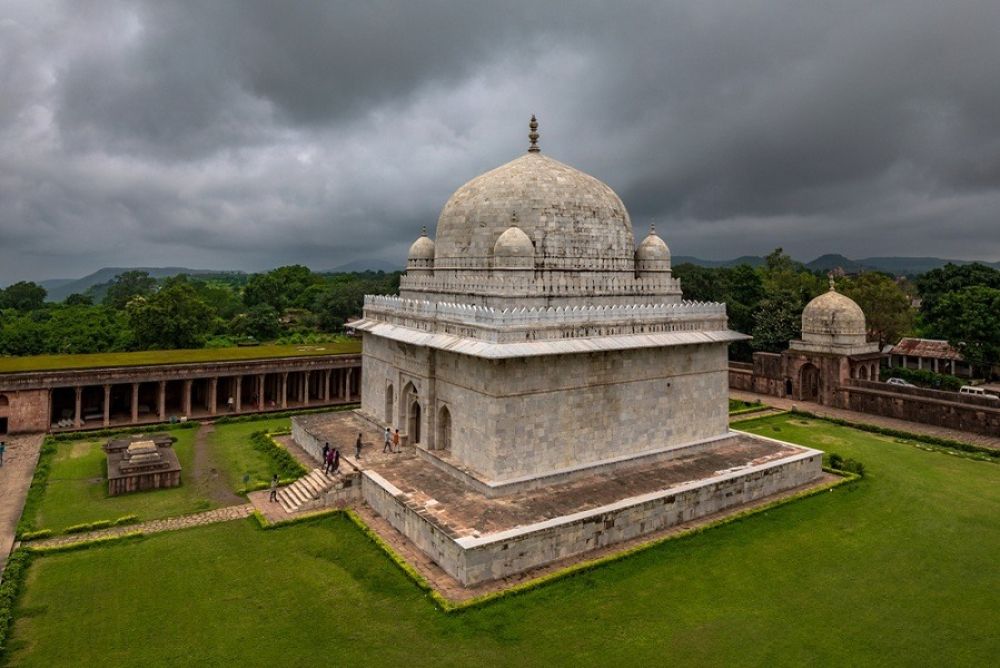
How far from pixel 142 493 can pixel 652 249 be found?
1826 cm

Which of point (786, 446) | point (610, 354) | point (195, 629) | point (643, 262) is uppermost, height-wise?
point (643, 262)

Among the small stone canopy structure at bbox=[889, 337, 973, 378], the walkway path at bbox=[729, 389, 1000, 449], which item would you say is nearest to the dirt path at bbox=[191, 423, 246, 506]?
the walkway path at bbox=[729, 389, 1000, 449]

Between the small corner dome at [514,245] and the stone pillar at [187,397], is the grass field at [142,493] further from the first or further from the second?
the small corner dome at [514,245]

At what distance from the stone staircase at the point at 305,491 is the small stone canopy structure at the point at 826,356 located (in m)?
25.9

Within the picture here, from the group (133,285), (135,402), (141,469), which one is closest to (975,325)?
(141,469)

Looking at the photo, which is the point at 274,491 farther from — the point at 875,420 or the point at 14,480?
the point at 875,420

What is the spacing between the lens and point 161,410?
91.5ft

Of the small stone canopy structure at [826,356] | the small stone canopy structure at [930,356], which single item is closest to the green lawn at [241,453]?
the small stone canopy structure at [826,356]

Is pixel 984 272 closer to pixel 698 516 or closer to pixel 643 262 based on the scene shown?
pixel 643 262

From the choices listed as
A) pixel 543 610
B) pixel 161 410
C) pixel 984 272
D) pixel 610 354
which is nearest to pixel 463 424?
pixel 610 354

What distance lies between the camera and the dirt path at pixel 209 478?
18.4 metres

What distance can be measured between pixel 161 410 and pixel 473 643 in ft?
73.7

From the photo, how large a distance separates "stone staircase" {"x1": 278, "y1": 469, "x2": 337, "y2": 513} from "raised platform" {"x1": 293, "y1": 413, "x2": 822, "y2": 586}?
1.16 m

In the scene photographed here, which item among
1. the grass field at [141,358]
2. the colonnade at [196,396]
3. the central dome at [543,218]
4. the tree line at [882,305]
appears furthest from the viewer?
the tree line at [882,305]
